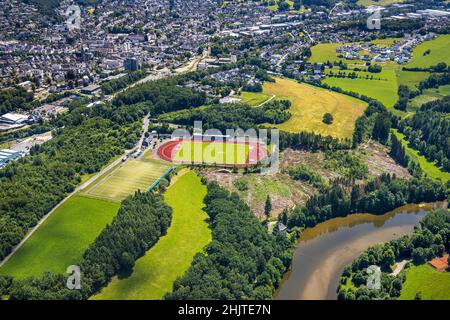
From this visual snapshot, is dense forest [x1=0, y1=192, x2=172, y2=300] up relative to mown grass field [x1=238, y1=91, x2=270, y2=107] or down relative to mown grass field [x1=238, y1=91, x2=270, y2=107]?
down

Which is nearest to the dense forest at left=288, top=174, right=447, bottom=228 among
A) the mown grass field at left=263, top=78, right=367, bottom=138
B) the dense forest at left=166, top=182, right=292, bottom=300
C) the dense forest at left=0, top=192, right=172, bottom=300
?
the dense forest at left=166, top=182, right=292, bottom=300

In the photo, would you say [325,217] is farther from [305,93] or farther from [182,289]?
[305,93]

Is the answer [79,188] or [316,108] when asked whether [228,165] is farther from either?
[316,108]

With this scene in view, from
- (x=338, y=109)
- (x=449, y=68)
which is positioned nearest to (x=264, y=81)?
(x=338, y=109)

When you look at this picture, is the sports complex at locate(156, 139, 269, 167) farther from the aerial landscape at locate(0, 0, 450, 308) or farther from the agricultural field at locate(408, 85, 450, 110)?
the agricultural field at locate(408, 85, 450, 110)

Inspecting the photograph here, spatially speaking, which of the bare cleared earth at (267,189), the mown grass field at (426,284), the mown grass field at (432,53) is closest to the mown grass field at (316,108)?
the bare cleared earth at (267,189)
